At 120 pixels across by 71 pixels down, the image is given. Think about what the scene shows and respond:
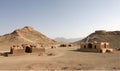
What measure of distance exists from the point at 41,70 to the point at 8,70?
2988 millimetres

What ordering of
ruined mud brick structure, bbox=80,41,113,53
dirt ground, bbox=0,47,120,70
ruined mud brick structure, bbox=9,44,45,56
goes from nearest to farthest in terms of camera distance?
dirt ground, bbox=0,47,120,70, ruined mud brick structure, bbox=9,44,45,56, ruined mud brick structure, bbox=80,41,113,53

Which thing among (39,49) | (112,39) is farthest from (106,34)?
(39,49)

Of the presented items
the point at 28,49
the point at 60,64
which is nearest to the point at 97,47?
the point at 28,49

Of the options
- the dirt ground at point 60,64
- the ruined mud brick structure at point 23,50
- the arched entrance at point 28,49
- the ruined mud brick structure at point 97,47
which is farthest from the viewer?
the ruined mud brick structure at point 97,47

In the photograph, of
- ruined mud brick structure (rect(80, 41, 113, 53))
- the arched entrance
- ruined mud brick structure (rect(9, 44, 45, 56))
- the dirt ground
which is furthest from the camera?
ruined mud brick structure (rect(80, 41, 113, 53))

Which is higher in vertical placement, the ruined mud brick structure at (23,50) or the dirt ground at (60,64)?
the ruined mud brick structure at (23,50)

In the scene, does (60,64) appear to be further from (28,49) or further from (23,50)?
(28,49)

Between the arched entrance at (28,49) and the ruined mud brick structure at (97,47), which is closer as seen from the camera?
the arched entrance at (28,49)

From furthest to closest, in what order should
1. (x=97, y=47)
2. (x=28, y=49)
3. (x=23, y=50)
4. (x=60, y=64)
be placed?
(x=97, y=47)
(x=28, y=49)
(x=23, y=50)
(x=60, y=64)

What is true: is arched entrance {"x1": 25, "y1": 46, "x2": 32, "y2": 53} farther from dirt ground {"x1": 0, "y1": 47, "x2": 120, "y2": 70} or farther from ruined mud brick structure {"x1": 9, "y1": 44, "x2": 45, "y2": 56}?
dirt ground {"x1": 0, "y1": 47, "x2": 120, "y2": 70}

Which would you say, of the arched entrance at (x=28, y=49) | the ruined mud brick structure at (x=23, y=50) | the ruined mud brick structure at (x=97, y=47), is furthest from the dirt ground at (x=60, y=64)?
the ruined mud brick structure at (x=97, y=47)

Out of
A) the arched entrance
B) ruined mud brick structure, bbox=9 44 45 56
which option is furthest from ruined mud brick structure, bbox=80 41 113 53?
the arched entrance

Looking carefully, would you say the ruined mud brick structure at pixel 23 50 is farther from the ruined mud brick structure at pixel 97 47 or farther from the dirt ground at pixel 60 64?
the ruined mud brick structure at pixel 97 47

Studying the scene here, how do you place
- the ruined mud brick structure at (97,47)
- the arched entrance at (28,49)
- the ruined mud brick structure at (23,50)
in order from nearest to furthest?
the ruined mud brick structure at (23,50), the arched entrance at (28,49), the ruined mud brick structure at (97,47)
